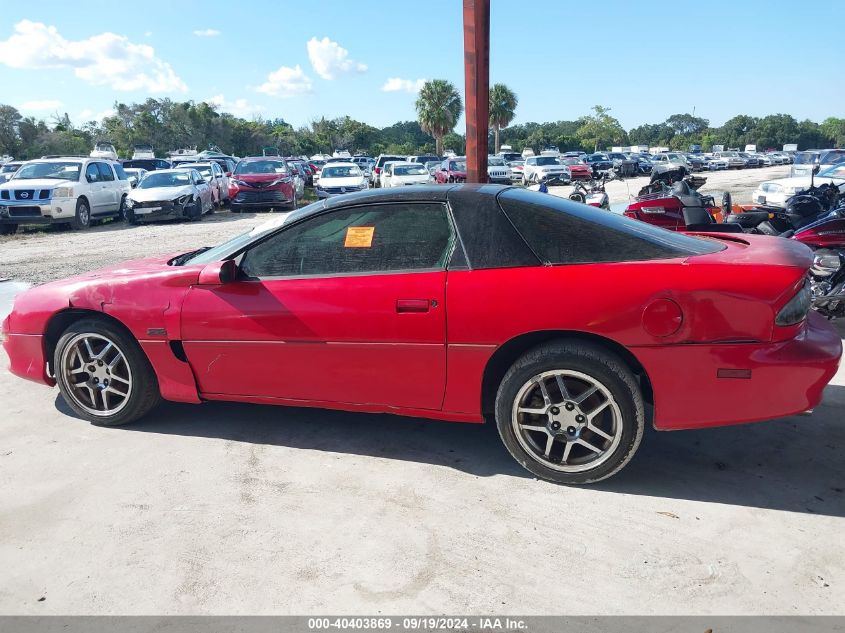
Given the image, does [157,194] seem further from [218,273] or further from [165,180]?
[218,273]

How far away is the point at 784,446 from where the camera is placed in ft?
12.1

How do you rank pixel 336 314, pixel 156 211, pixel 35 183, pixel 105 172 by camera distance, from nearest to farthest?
pixel 336 314 < pixel 35 183 < pixel 156 211 < pixel 105 172

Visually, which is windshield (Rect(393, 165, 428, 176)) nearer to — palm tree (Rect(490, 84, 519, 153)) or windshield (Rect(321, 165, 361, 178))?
windshield (Rect(321, 165, 361, 178))

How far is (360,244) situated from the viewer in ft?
11.7

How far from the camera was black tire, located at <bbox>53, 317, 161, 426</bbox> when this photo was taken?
393 centimetres

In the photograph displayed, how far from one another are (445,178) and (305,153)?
51.2 metres

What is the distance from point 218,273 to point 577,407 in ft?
6.97

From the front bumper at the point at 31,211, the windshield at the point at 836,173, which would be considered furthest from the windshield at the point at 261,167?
the windshield at the point at 836,173

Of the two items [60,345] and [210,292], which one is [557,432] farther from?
[60,345]

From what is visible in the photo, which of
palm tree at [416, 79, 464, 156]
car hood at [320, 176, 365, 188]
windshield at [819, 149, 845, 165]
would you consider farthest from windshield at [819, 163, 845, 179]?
palm tree at [416, 79, 464, 156]

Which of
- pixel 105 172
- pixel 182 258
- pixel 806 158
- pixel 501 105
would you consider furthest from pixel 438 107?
pixel 182 258

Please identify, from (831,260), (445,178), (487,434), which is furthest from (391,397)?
(445,178)

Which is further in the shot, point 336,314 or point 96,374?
point 96,374

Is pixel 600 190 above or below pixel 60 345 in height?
above
